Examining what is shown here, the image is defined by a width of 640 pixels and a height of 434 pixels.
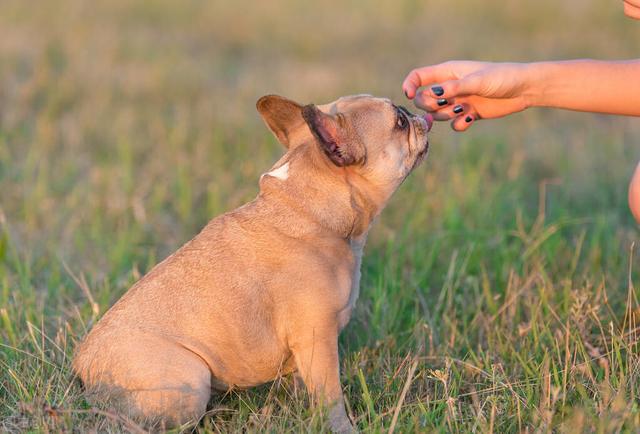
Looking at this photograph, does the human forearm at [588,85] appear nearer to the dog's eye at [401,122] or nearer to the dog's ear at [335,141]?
the dog's eye at [401,122]

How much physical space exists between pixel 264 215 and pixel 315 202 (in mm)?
281

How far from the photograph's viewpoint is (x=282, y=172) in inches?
178

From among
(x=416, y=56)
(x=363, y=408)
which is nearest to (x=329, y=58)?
(x=416, y=56)

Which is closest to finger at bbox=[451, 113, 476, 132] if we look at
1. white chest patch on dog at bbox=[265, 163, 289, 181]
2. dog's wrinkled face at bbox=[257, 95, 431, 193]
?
dog's wrinkled face at bbox=[257, 95, 431, 193]

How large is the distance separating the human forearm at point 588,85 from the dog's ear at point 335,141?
1275mm

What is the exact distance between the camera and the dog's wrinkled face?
4379 mm

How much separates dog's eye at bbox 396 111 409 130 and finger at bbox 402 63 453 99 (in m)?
0.48

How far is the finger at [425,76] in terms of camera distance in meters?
5.10

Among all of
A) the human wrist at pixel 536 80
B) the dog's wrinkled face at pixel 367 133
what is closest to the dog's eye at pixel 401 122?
the dog's wrinkled face at pixel 367 133

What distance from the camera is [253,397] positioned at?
15.4 ft

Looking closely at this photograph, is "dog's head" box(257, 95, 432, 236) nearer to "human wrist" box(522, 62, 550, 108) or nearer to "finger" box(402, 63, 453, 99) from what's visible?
"finger" box(402, 63, 453, 99)

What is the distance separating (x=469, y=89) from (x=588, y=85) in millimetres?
710

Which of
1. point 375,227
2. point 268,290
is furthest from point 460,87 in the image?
point 375,227

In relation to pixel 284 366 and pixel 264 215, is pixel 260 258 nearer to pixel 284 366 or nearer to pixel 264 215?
pixel 264 215
